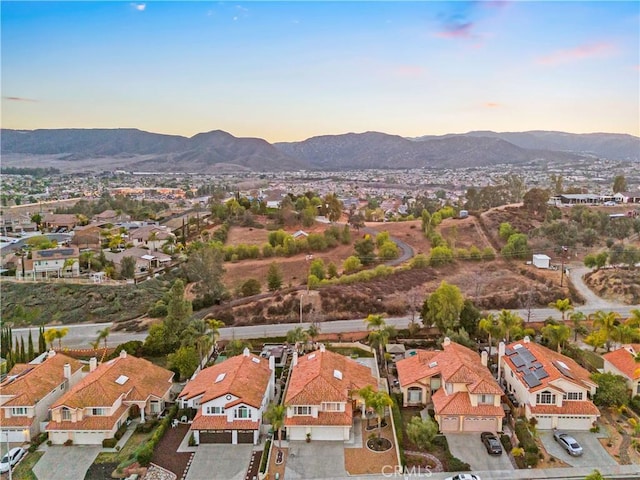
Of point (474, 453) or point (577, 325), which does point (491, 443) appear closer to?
point (474, 453)

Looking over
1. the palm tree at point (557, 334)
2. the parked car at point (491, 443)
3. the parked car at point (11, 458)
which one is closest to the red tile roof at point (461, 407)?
the parked car at point (491, 443)

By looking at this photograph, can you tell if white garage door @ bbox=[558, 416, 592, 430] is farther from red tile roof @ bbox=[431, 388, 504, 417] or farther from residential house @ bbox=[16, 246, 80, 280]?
residential house @ bbox=[16, 246, 80, 280]

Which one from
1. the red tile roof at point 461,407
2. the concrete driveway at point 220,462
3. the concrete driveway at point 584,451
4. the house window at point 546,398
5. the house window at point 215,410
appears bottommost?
the concrete driveway at point 220,462

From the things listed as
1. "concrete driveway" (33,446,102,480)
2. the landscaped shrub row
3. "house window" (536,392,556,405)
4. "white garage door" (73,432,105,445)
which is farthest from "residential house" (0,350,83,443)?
"house window" (536,392,556,405)

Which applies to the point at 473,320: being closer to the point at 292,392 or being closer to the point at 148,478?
the point at 292,392

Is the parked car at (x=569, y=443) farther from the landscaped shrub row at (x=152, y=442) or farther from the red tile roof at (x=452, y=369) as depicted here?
the landscaped shrub row at (x=152, y=442)

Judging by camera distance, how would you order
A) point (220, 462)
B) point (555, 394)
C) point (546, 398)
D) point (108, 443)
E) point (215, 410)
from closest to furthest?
point (220, 462), point (108, 443), point (215, 410), point (555, 394), point (546, 398)

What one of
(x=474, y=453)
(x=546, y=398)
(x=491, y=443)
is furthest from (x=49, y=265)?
(x=546, y=398)
